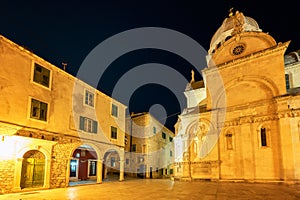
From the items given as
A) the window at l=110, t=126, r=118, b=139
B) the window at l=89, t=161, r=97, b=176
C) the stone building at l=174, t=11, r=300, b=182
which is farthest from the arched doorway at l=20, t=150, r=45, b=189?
the stone building at l=174, t=11, r=300, b=182

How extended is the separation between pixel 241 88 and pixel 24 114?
20.9 metres

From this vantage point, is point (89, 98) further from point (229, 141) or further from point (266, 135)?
point (266, 135)

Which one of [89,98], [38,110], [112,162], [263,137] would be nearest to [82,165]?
[112,162]

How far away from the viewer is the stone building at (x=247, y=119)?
65.6 ft

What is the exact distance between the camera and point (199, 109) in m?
28.0

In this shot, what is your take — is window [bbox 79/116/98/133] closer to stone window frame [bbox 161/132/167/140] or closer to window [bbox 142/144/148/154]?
window [bbox 142/144/148/154]

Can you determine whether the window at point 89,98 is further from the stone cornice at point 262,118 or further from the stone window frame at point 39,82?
the stone cornice at point 262,118

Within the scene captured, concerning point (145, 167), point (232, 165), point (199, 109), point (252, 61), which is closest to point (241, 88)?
point (252, 61)

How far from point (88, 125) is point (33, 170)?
259 inches

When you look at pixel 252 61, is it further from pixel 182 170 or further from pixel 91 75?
pixel 91 75

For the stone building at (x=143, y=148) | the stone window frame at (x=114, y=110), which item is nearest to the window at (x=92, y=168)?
the stone building at (x=143, y=148)

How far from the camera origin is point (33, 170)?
15914 millimetres

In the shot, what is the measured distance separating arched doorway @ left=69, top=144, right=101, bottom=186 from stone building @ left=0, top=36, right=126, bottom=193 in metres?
5.30

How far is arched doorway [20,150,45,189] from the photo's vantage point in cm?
1547
